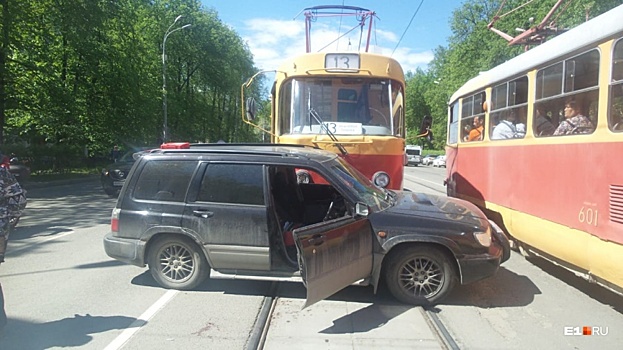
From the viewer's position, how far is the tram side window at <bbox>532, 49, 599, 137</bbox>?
4.64 metres

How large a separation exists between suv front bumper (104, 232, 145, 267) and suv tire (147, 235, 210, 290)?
0.10m

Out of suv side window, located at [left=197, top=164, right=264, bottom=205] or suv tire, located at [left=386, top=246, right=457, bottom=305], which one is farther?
suv side window, located at [left=197, top=164, right=264, bottom=205]

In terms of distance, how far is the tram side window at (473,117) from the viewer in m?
8.16

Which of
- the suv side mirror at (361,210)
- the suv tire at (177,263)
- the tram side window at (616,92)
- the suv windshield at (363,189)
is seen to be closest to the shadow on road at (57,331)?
the suv tire at (177,263)

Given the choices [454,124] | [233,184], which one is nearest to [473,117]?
[454,124]

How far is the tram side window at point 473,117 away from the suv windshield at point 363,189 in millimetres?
3476

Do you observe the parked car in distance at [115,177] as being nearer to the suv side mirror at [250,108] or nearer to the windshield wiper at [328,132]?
the suv side mirror at [250,108]

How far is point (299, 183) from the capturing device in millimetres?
6570

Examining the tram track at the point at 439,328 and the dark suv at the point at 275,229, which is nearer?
the tram track at the point at 439,328

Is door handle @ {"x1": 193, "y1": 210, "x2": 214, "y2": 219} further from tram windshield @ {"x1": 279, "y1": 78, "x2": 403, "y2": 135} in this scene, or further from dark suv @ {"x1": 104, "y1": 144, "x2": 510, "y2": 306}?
tram windshield @ {"x1": 279, "y1": 78, "x2": 403, "y2": 135}

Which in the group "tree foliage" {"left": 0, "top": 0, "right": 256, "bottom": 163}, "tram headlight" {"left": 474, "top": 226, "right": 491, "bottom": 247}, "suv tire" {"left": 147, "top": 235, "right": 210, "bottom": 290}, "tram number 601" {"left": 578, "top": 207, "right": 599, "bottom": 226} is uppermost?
"tree foliage" {"left": 0, "top": 0, "right": 256, "bottom": 163}

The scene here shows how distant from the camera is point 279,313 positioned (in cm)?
461

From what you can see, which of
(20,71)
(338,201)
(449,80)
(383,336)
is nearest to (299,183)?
(338,201)

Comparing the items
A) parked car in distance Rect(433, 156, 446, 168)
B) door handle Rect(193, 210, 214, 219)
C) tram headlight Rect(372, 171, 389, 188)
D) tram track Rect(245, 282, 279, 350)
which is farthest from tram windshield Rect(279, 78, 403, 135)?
parked car in distance Rect(433, 156, 446, 168)
